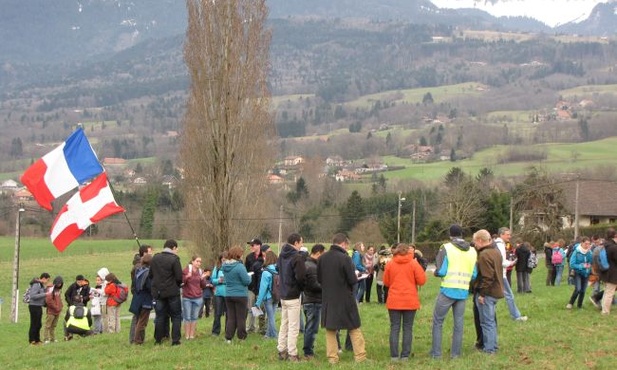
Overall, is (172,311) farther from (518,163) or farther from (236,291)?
(518,163)

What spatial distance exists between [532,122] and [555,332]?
174 meters

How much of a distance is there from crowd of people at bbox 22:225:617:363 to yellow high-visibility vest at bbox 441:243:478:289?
15 mm

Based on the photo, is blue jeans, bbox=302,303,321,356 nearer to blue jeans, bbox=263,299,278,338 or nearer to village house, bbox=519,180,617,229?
blue jeans, bbox=263,299,278,338

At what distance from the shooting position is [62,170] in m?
20.0

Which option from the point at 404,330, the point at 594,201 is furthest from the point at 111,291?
the point at 594,201

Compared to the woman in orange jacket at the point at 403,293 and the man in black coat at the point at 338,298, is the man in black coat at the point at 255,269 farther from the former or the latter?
the woman in orange jacket at the point at 403,293

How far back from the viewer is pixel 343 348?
14.3m

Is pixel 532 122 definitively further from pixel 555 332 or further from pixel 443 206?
pixel 555 332

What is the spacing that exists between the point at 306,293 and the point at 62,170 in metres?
8.81

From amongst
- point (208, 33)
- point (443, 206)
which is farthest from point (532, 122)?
point (208, 33)

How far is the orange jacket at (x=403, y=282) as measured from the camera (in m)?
12.8

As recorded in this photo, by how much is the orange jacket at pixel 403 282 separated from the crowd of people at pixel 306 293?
15 millimetres

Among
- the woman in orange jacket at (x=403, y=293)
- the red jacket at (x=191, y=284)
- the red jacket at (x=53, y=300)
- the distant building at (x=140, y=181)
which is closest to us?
the woman in orange jacket at (x=403, y=293)

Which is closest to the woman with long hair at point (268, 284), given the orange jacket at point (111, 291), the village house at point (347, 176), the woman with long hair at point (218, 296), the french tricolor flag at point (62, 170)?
the woman with long hair at point (218, 296)
